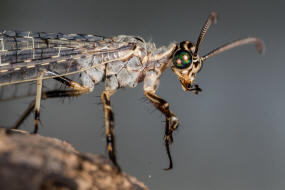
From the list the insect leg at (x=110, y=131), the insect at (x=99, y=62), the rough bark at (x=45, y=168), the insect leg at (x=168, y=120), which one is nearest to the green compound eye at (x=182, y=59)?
the insect at (x=99, y=62)

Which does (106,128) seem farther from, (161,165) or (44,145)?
(161,165)

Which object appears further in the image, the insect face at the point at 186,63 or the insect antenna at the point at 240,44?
the insect face at the point at 186,63

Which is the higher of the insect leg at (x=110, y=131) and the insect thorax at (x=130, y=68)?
the insect thorax at (x=130, y=68)

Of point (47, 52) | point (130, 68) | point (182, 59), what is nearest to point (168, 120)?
point (182, 59)

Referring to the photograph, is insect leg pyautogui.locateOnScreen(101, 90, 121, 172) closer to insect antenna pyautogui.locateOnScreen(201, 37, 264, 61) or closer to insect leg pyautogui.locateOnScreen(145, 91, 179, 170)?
insect leg pyautogui.locateOnScreen(145, 91, 179, 170)

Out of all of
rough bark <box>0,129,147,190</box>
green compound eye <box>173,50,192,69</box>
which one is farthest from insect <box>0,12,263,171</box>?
rough bark <box>0,129,147,190</box>

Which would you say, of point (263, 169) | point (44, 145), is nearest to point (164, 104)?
point (44, 145)

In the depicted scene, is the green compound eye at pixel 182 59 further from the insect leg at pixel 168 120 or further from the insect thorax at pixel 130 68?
the insect leg at pixel 168 120
